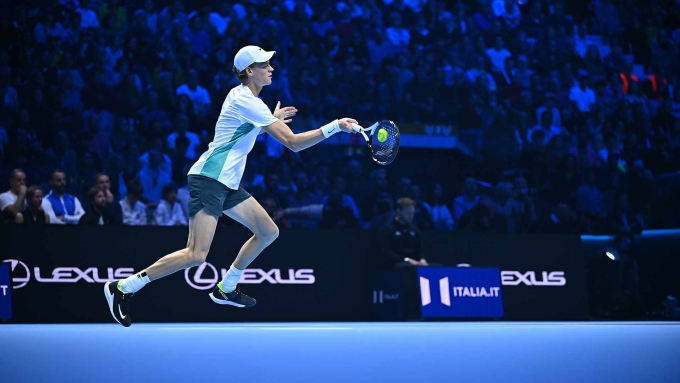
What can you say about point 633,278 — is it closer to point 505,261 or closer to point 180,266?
point 505,261

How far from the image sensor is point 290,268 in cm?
1179

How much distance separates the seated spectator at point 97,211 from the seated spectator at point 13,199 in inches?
32.7

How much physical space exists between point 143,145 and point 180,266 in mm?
6839

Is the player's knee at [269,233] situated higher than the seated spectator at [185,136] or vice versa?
the seated spectator at [185,136]

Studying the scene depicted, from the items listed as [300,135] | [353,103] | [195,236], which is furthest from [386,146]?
[353,103]

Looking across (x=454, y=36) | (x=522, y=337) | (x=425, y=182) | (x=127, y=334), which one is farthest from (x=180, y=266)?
(x=454, y=36)

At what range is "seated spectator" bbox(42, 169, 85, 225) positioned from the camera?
11.7m

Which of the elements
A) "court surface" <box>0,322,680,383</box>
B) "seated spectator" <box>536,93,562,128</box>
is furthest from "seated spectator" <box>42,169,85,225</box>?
"seated spectator" <box>536,93,562,128</box>

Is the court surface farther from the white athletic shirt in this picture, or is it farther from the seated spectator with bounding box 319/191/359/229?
the seated spectator with bounding box 319/191/359/229

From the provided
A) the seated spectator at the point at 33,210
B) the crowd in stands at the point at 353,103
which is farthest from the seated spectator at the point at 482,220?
the seated spectator at the point at 33,210

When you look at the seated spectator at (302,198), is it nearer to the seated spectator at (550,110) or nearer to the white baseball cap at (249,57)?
the seated spectator at (550,110)

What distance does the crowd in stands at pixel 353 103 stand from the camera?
1330 cm

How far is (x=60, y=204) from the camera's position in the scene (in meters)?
11.9

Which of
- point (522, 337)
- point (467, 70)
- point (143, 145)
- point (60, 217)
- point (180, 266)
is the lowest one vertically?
point (522, 337)
